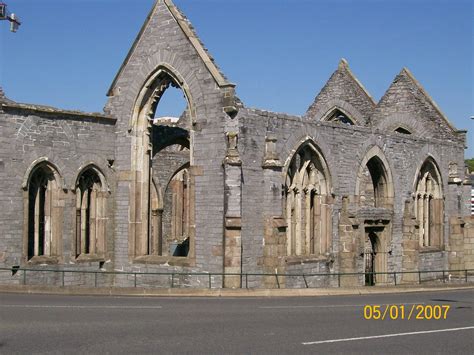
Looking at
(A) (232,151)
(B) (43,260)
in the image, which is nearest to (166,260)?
(B) (43,260)

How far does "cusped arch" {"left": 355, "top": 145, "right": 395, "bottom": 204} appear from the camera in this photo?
90.4ft

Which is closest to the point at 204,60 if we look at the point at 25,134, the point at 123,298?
the point at 25,134

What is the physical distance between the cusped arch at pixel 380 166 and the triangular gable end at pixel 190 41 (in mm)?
7130

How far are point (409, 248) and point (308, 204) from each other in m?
5.56

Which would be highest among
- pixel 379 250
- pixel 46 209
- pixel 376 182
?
pixel 376 182

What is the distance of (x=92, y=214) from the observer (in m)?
24.6

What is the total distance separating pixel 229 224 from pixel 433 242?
13.4 m

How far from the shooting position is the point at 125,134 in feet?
81.1

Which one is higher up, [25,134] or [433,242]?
[25,134]

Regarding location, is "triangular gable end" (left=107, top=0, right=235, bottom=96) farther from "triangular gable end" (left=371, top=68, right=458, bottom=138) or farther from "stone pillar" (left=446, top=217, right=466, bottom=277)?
"stone pillar" (left=446, top=217, right=466, bottom=277)

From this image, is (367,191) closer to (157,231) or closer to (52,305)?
(157,231)

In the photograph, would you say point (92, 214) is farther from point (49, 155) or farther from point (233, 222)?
point (233, 222)

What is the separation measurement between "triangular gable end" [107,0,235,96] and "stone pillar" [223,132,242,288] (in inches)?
67.7

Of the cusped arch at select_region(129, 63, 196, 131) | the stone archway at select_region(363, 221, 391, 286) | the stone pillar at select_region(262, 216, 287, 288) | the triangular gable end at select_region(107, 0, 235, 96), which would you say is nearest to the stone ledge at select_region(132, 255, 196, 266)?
the stone pillar at select_region(262, 216, 287, 288)
